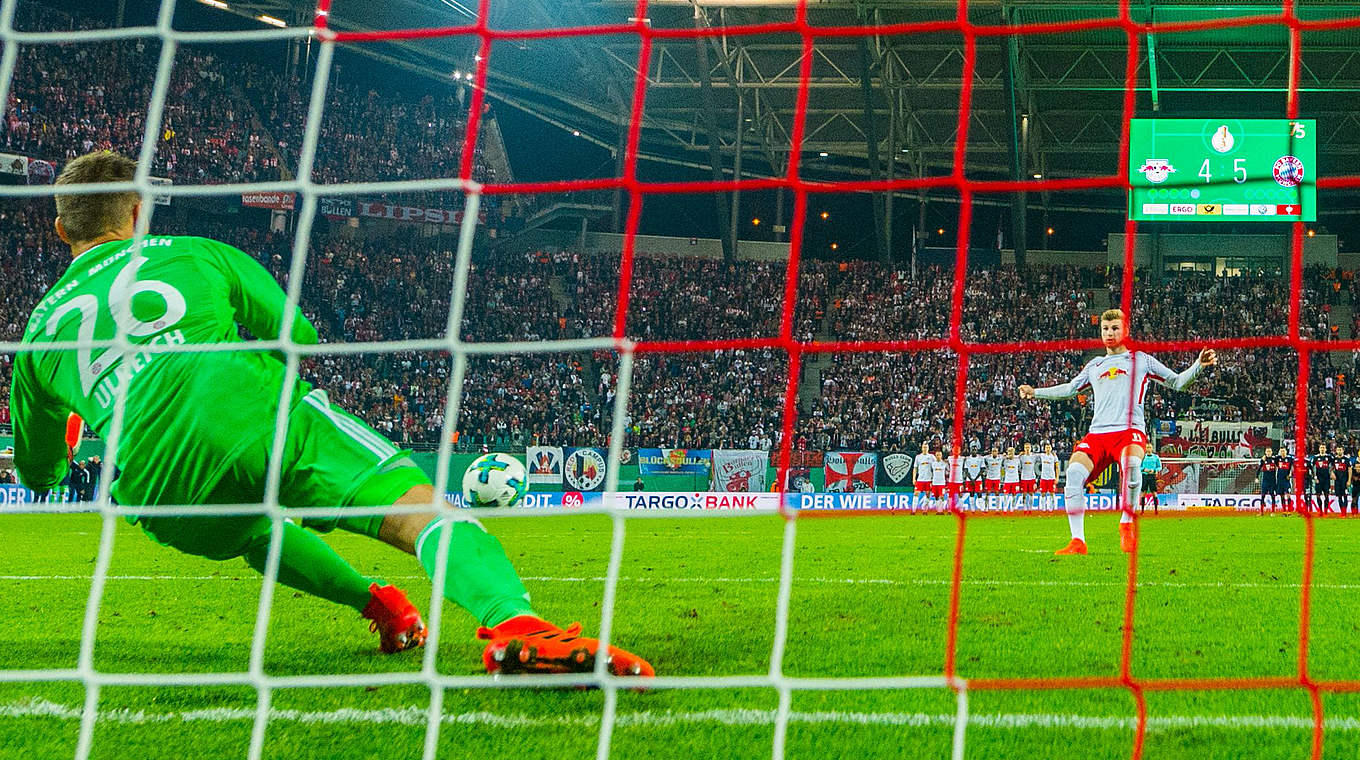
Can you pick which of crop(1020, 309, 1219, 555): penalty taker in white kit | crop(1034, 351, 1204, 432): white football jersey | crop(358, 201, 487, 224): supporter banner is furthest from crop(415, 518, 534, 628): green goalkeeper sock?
crop(358, 201, 487, 224): supporter banner

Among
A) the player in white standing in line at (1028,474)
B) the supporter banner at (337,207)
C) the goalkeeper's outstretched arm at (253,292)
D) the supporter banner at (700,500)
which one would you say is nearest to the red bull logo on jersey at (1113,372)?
the goalkeeper's outstretched arm at (253,292)

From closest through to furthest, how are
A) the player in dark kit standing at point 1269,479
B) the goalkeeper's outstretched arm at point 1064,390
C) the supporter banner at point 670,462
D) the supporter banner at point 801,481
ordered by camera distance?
the goalkeeper's outstretched arm at point 1064,390 < the player in dark kit standing at point 1269,479 < the supporter banner at point 670,462 < the supporter banner at point 801,481

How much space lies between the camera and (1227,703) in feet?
12.1

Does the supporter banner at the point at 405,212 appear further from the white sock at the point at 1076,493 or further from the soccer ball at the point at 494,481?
the soccer ball at the point at 494,481

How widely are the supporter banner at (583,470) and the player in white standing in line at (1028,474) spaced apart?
6.99 metres

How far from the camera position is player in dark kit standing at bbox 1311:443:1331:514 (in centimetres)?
1903

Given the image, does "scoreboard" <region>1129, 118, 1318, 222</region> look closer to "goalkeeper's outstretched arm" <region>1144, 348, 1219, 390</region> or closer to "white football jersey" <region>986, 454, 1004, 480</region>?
"white football jersey" <region>986, 454, 1004, 480</region>

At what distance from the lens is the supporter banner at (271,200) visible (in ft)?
84.1

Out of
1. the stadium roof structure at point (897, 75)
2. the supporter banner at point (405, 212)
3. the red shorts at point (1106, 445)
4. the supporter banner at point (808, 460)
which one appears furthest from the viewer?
the supporter banner at point (405, 212)

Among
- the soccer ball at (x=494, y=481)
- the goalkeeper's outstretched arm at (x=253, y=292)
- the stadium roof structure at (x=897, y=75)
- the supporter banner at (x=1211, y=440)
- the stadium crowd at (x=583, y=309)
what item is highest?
the stadium roof structure at (x=897, y=75)

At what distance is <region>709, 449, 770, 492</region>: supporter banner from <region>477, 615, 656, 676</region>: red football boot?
18.4 meters

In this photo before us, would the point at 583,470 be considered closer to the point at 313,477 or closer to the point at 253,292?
the point at 253,292

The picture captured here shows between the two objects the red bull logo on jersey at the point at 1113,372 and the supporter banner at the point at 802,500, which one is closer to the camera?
the red bull logo on jersey at the point at 1113,372

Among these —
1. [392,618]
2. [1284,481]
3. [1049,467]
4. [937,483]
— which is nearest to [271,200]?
[937,483]
